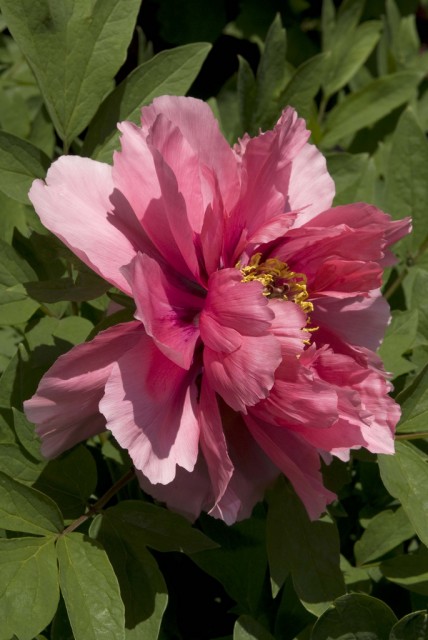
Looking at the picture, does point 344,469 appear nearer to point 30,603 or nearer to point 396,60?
point 30,603

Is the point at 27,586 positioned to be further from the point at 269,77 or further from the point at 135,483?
the point at 269,77

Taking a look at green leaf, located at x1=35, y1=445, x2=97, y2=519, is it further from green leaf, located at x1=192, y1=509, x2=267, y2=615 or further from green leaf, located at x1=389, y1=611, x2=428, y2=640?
green leaf, located at x1=389, y1=611, x2=428, y2=640

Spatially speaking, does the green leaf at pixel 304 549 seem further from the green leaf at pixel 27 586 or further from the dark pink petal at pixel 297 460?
the green leaf at pixel 27 586

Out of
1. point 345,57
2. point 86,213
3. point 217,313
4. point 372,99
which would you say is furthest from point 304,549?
point 345,57

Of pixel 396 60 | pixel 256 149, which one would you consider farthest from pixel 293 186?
pixel 396 60

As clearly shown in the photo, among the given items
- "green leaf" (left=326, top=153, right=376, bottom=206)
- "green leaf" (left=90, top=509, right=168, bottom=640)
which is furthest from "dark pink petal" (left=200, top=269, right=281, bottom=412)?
"green leaf" (left=326, top=153, right=376, bottom=206)
